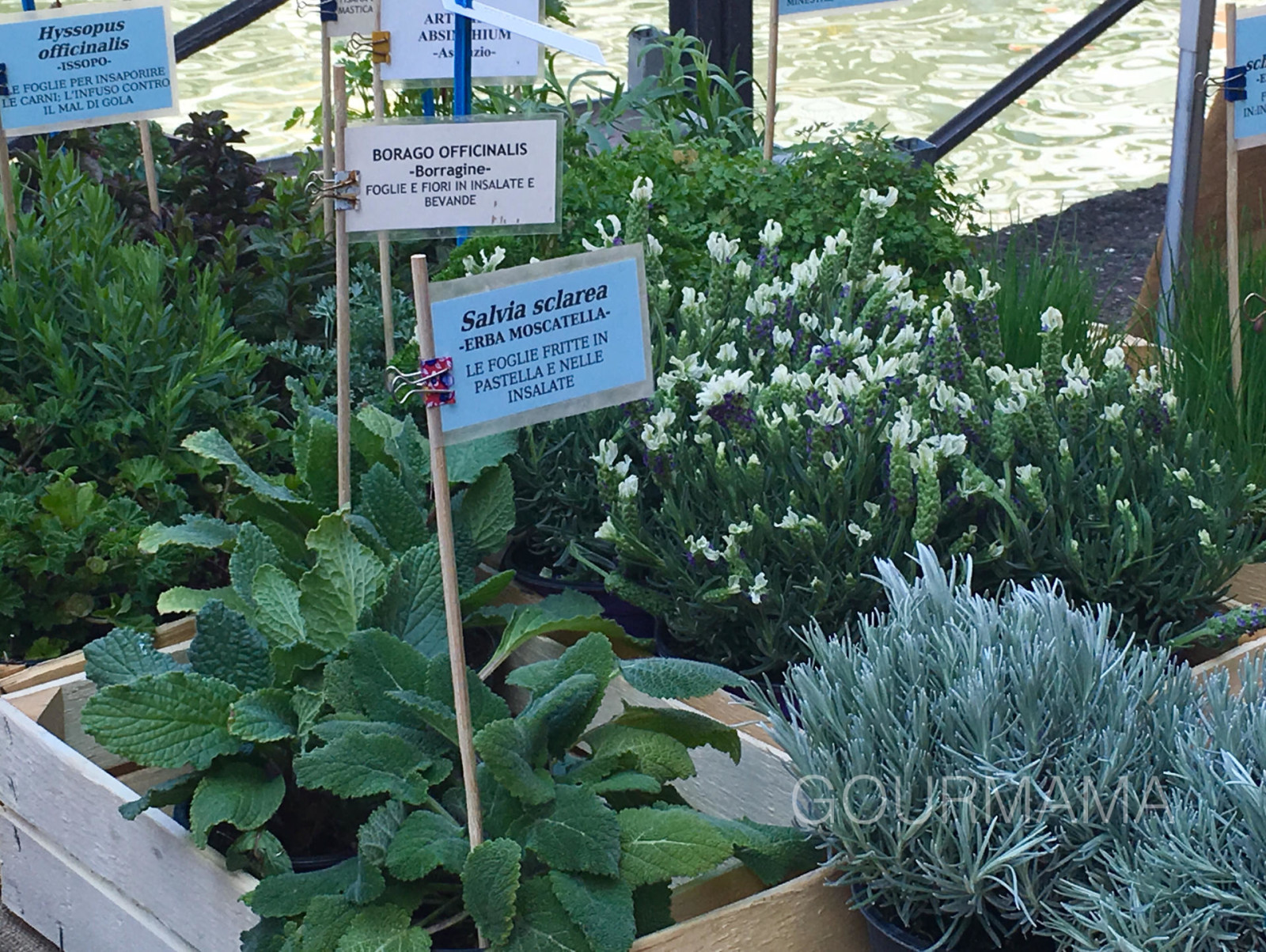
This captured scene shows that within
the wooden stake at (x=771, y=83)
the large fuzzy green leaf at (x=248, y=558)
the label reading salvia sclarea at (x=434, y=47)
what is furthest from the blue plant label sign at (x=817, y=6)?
the large fuzzy green leaf at (x=248, y=558)

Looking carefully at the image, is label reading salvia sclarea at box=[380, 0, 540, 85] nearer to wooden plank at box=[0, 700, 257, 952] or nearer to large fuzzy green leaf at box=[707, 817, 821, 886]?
wooden plank at box=[0, 700, 257, 952]

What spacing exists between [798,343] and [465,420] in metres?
0.96

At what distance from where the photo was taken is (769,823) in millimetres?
1895

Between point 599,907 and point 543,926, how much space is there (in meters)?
0.07

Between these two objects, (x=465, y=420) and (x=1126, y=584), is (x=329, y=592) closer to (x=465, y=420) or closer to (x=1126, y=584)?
(x=465, y=420)

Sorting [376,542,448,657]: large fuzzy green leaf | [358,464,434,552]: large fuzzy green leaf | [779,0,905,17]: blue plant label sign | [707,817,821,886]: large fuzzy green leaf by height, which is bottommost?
[707,817,821,886]: large fuzzy green leaf

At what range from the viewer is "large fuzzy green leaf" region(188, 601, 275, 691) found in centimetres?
187

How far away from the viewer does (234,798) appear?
5.57 ft

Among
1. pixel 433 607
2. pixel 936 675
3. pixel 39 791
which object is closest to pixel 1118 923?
pixel 936 675

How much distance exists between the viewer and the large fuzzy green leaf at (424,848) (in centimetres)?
155

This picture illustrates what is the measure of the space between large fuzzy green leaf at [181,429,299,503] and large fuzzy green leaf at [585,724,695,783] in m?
0.70

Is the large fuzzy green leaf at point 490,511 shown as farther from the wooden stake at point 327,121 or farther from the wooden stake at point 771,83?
the wooden stake at point 771,83

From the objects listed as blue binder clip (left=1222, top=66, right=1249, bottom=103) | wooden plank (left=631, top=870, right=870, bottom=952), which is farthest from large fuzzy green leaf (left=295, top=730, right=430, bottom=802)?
blue binder clip (left=1222, top=66, right=1249, bottom=103)

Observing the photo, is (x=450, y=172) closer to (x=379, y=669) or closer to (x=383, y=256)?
(x=383, y=256)
